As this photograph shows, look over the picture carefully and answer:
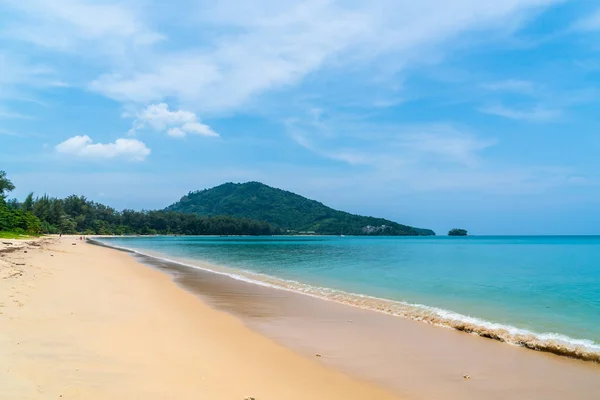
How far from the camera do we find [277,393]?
5.26m

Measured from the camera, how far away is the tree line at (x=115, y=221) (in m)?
93.3

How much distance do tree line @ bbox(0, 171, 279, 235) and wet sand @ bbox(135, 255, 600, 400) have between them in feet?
232

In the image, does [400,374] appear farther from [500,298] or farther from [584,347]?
[500,298]

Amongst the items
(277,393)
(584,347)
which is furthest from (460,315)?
(277,393)

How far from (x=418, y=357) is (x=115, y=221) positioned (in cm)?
16103

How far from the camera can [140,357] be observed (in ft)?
20.4

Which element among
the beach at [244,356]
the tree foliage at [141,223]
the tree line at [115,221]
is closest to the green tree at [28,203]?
the tree line at [115,221]

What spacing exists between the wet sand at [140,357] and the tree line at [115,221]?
68597mm

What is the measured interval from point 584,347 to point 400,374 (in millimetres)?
4824

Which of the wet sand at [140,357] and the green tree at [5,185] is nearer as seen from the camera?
the wet sand at [140,357]

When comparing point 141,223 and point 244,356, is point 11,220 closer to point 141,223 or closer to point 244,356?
point 244,356

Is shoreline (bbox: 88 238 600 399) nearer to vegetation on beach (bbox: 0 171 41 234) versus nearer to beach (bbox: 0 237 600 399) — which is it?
beach (bbox: 0 237 600 399)

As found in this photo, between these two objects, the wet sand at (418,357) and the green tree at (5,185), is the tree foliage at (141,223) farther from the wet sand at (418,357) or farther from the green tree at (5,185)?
the wet sand at (418,357)

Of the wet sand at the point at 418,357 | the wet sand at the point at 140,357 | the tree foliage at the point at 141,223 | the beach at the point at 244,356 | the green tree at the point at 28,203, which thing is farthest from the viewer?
the tree foliage at the point at 141,223
